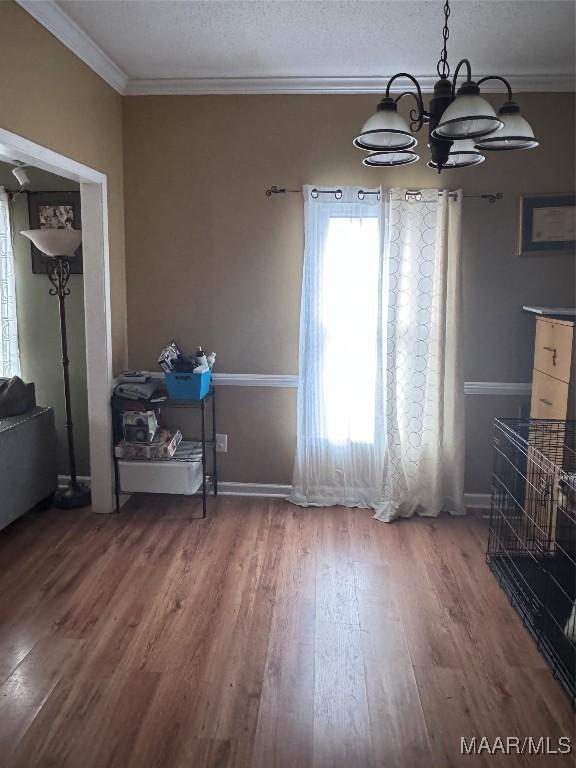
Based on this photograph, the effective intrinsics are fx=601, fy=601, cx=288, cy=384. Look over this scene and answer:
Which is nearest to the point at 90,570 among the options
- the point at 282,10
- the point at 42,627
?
the point at 42,627

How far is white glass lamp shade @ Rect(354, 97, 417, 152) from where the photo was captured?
2.03 metres

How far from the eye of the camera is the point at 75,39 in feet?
9.89

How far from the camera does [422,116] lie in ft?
6.82

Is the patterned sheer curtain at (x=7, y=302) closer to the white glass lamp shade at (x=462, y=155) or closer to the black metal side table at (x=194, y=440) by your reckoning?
the black metal side table at (x=194, y=440)

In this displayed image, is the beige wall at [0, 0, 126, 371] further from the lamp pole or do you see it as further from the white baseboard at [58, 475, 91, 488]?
the white baseboard at [58, 475, 91, 488]

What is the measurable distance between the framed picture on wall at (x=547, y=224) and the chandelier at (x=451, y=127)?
158 centimetres

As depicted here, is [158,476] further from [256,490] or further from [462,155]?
[462,155]

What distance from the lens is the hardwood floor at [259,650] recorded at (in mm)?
1953

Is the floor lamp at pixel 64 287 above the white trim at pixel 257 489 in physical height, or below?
above

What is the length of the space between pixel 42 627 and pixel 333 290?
2.43m

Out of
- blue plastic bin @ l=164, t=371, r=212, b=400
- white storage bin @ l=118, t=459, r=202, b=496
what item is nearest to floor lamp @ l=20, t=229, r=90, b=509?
white storage bin @ l=118, t=459, r=202, b=496

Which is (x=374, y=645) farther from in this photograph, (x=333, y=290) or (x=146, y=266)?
(x=146, y=266)

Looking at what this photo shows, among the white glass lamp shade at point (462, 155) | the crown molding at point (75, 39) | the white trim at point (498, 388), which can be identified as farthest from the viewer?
the white trim at point (498, 388)

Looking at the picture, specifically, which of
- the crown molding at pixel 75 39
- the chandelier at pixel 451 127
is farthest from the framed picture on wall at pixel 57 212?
the chandelier at pixel 451 127
